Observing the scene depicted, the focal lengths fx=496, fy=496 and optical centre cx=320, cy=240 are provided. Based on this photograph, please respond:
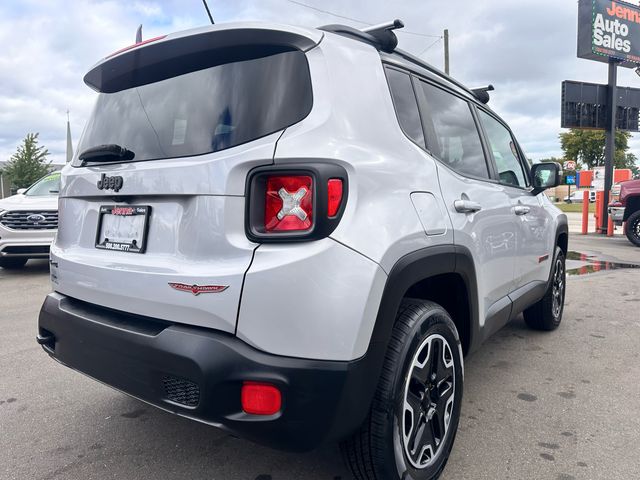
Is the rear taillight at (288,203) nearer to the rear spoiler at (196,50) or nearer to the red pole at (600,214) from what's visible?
the rear spoiler at (196,50)

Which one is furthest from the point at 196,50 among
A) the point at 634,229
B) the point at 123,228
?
the point at 634,229

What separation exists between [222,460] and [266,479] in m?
0.26

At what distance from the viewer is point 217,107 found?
188 cm

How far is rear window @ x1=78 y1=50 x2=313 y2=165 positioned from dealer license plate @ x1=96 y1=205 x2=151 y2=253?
0.76 ft

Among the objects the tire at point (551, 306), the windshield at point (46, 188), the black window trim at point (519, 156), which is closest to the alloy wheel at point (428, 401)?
the black window trim at point (519, 156)

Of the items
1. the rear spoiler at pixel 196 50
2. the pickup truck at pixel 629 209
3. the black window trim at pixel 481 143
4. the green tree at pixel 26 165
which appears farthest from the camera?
the green tree at pixel 26 165

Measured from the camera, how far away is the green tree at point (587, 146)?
1797 inches

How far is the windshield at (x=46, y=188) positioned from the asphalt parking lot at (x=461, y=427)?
4.71m

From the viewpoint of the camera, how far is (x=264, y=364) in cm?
160

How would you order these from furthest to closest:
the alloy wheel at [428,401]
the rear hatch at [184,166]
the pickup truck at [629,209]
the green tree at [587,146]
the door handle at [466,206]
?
the green tree at [587,146], the pickup truck at [629,209], the door handle at [466,206], the alloy wheel at [428,401], the rear hatch at [184,166]

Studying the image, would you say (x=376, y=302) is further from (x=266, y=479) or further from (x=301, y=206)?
(x=266, y=479)

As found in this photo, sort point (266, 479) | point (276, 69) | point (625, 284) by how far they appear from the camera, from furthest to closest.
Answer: point (625, 284)
point (266, 479)
point (276, 69)

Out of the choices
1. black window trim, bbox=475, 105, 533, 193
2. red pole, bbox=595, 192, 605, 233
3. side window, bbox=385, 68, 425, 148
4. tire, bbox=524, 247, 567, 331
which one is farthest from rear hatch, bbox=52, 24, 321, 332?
red pole, bbox=595, 192, 605, 233

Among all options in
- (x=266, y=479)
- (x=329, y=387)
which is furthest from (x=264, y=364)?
(x=266, y=479)
